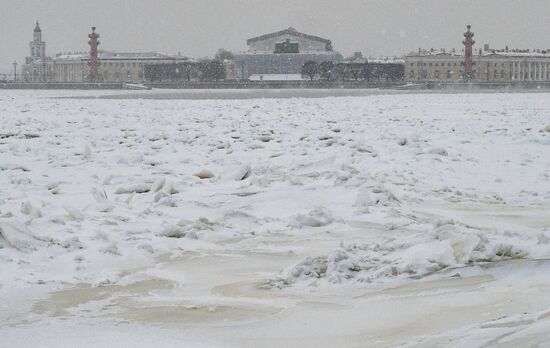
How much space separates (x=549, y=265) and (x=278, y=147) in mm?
8389

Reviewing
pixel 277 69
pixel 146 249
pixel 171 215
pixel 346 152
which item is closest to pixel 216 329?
pixel 146 249

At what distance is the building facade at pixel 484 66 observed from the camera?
149000 mm

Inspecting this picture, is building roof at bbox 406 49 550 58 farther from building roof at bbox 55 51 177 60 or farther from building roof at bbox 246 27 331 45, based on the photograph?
building roof at bbox 55 51 177 60

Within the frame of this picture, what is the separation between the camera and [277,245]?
7.21m

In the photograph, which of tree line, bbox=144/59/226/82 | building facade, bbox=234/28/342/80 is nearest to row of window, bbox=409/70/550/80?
building facade, bbox=234/28/342/80

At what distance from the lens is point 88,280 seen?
6.04 metres

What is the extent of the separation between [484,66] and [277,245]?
148894 millimetres

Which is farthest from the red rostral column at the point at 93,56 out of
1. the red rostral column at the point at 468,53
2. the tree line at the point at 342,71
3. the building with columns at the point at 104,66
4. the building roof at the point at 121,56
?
the red rostral column at the point at 468,53

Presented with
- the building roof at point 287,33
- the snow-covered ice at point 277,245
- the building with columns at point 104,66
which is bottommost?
the snow-covered ice at point 277,245

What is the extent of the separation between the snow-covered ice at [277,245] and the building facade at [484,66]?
454 ft

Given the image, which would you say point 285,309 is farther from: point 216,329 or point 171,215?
point 171,215

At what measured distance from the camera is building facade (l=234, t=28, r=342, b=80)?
14788 centimetres

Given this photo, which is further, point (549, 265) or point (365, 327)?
point (549, 265)

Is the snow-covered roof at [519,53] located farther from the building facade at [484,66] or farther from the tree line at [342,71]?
the tree line at [342,71]
